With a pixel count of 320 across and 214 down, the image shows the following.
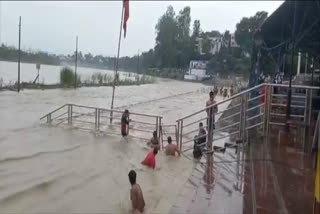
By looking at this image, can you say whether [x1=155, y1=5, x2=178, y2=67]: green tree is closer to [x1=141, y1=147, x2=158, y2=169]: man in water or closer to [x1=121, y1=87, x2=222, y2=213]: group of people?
[x1=121, y1=87, x2=222, y2=213]: group of people

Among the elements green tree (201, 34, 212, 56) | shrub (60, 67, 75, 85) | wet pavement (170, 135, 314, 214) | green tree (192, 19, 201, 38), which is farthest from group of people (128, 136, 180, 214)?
green tree (192, 19, 201, 38)

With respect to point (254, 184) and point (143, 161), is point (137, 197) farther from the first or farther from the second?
point (143, 161)

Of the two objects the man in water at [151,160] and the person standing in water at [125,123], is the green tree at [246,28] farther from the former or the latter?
the man in water at [151,160]

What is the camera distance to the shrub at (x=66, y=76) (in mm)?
49250

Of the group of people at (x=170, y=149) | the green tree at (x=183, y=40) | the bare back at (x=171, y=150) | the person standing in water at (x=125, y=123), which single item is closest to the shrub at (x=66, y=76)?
the person standing in water at (x=125, y=123)

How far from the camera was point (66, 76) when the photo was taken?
4966 cm

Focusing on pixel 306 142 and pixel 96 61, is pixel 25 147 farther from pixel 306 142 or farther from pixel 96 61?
pixel 96 61

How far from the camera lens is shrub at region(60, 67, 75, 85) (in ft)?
162

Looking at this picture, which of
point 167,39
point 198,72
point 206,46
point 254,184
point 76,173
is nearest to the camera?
point 254,184

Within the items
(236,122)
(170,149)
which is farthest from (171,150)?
(236,122)

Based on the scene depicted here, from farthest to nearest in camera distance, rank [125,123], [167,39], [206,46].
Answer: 1. [167,39]
2. [206,46]
3. [125,123]

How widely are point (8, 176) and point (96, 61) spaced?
180 metres

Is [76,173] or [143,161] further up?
[143,161]

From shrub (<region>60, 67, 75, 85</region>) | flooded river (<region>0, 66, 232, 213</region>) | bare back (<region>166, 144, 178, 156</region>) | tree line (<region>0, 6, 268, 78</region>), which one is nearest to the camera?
flooded river (<region>0, 66, 232, 213</region>)
